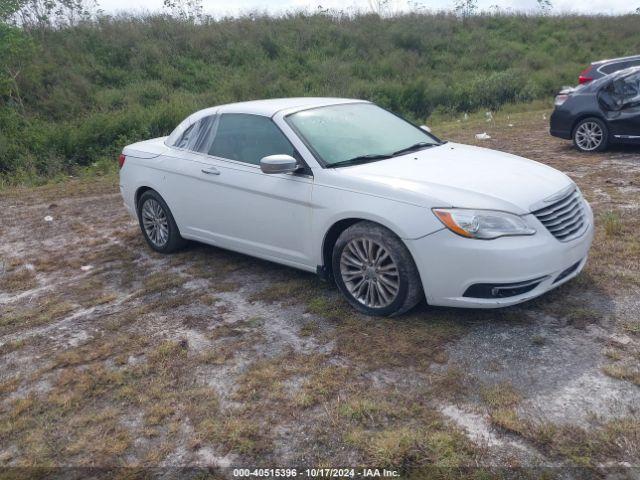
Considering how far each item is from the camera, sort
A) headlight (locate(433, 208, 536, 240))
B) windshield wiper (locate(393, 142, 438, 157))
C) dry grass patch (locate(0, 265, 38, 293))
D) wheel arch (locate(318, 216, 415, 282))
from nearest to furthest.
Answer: headlight (locate(433, 208, 536, 240)) < wheel arch (locate(318, 216, 415, 282)) < windshield wiper (locate(393, 142, 438, 157)) < dry grass patch (locate(0, 265, 38, 293))

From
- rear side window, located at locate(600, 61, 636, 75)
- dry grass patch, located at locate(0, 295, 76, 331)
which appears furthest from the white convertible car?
rear side window, located at locate(600, 61, 636, 75)

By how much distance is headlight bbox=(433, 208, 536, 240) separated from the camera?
4289 millimetres

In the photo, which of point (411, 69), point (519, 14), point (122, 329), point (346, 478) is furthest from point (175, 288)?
point (519, 14)

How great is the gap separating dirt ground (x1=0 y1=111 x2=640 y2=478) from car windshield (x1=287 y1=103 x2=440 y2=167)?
117cm

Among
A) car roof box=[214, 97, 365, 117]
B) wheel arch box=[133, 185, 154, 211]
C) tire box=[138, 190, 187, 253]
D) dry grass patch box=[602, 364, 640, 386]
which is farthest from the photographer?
wheel arch box=[133, 185, 154, 211]

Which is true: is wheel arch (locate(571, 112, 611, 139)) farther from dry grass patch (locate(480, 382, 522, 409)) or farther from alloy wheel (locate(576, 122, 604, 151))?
dry grass patch (locate(480, 382, 522, 409))

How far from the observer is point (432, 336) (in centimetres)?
445

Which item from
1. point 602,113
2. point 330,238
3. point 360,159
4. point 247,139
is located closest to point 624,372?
point 330,238

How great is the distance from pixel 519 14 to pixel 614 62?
2045 centimetres

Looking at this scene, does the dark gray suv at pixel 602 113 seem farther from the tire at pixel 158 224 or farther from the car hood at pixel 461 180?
the tire at pixel 158 224

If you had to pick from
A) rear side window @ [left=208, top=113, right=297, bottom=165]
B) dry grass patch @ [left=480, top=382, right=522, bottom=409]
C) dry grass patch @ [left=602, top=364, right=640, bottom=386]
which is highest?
rear side window @ [left=208, top=113, right=297, bottom=165]

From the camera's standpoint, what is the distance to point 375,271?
4711 mm

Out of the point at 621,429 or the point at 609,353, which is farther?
the point at 609,353

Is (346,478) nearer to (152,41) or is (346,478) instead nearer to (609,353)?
(609,353)
